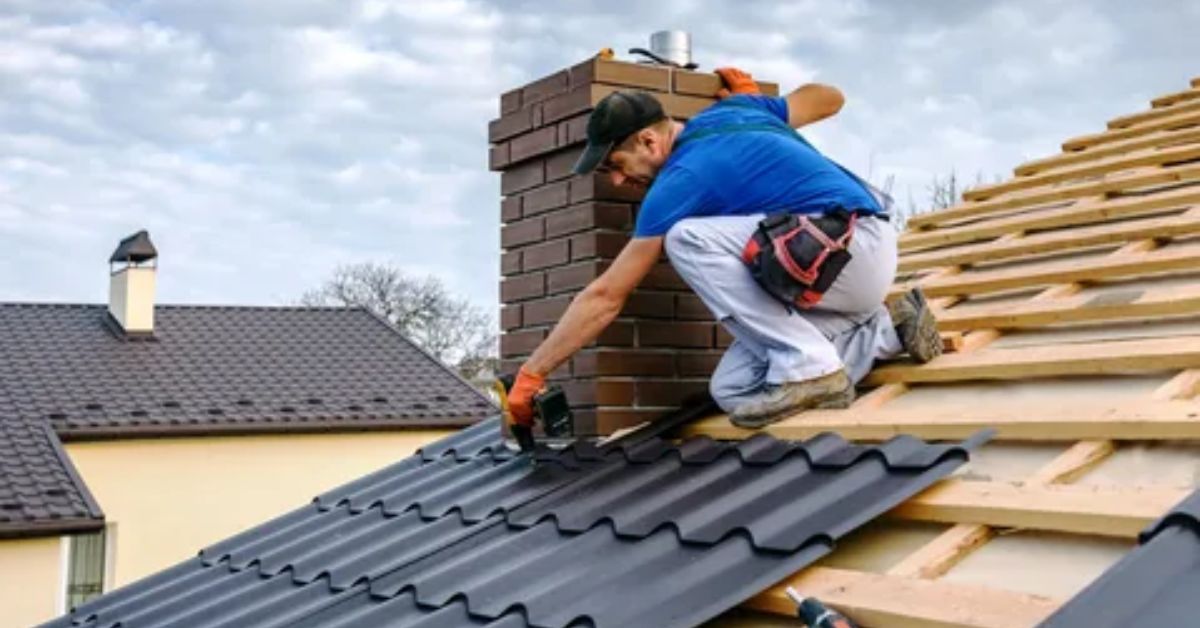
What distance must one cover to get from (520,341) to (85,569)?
15.3m

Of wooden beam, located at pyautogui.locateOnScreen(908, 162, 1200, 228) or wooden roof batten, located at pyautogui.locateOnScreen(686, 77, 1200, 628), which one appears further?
wooden beam, located at pyautogui.locateOnScreen(908, 162, 1200, 228)

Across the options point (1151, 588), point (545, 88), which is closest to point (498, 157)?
point (545, 88)

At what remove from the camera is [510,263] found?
5227 mm

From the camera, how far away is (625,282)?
402 centimetres

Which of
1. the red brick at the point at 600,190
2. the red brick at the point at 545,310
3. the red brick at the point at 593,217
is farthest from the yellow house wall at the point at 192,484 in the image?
the red brick at the point at 600,190

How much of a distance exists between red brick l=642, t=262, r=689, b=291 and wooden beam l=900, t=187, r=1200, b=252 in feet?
→ 4.86

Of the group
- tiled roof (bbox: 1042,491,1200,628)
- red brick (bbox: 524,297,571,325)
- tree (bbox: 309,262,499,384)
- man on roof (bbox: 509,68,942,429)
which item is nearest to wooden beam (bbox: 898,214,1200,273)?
man on roof (bbox: 509,68,942,429)

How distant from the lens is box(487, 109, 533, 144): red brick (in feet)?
16.8

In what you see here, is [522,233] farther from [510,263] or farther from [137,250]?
[137,250]

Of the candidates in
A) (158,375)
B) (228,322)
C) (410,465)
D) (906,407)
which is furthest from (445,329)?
(906,407)

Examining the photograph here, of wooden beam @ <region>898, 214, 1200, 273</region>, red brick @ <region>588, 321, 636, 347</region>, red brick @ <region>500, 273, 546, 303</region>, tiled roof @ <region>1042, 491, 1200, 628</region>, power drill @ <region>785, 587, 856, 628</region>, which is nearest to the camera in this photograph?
tiled roof @ <region>1042, 491, 1200, 628</region>

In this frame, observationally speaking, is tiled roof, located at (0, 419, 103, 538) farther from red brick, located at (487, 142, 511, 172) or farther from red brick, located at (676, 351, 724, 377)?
red brick, located at (676, 351, 724, 377)

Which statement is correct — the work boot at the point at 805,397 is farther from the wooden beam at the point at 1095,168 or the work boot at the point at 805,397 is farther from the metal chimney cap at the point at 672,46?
the wooden beam at the point at 1095,168

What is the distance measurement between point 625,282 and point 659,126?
0.53 metres
